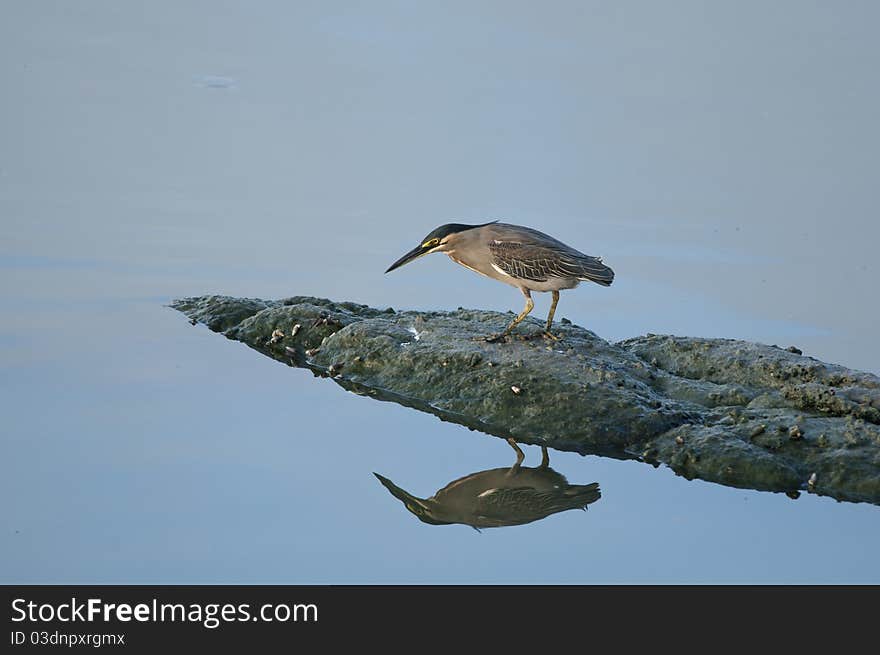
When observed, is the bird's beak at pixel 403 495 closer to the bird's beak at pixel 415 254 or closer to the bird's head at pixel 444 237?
the bird's head at pixel 444 237

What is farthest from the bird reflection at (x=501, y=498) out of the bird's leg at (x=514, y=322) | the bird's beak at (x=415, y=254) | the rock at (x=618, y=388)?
the bird's beak at (x=415, y=254)

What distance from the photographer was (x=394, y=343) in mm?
9164

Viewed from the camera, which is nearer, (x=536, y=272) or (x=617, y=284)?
(x=536, y=272)

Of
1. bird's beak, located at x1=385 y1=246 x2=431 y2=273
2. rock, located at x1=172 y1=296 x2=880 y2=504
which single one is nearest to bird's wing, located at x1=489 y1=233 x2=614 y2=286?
rock, located at x1=172 y1=296 x2=880 y2=504

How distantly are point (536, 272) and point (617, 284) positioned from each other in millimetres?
2761

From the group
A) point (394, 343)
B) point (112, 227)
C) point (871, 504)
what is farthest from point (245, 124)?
point (871, 504)

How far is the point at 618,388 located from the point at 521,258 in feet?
3.72

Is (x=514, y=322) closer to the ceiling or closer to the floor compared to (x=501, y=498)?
closer to the ceiling

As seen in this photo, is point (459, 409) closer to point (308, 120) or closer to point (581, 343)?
point (581, 343)

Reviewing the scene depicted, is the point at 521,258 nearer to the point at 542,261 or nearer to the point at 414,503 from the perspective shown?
the point at 542,261

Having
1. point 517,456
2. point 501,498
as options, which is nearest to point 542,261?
point 517,456

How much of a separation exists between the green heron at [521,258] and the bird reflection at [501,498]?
1.49m

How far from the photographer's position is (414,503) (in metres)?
7.25

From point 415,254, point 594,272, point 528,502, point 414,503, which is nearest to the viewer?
point 414,503
